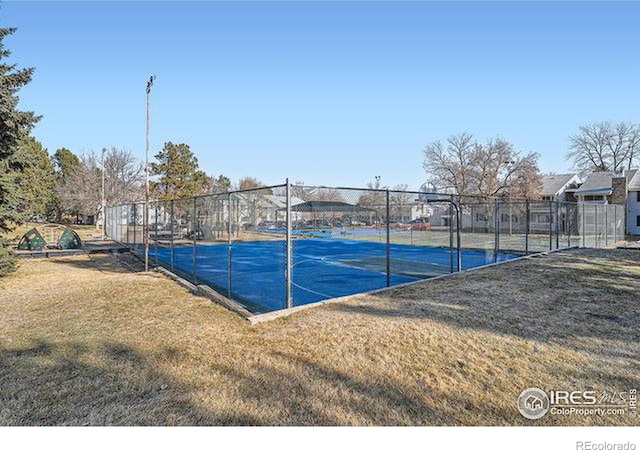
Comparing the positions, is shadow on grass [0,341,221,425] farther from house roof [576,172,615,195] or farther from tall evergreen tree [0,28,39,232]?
house roof [576,172,615,195]

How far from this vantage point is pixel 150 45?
1053 centimetres

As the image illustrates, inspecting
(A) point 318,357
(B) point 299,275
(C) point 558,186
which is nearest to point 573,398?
(A) point 318,357

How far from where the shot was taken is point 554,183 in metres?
35.8

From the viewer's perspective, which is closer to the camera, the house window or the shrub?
the shrub

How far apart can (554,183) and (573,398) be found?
130 ft

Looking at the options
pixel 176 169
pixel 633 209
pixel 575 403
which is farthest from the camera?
→ pixel 176 169

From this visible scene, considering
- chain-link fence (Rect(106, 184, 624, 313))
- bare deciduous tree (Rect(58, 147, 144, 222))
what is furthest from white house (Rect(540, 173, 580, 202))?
bare deciduous tree (Rect(58, 147, 144, 222))

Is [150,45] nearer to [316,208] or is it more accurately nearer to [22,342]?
[22,342]

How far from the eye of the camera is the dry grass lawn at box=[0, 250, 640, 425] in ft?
9.58

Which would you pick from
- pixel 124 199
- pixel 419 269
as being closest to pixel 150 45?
pixel 419 269

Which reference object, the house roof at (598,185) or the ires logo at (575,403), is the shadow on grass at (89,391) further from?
the house roof at (598,185)

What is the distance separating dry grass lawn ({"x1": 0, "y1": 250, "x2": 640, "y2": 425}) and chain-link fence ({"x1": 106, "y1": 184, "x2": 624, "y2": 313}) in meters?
1.54

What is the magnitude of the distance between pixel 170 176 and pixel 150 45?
854 inches

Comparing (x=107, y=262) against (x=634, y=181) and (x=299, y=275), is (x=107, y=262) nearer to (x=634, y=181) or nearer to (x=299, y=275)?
(x=299, y=275)
